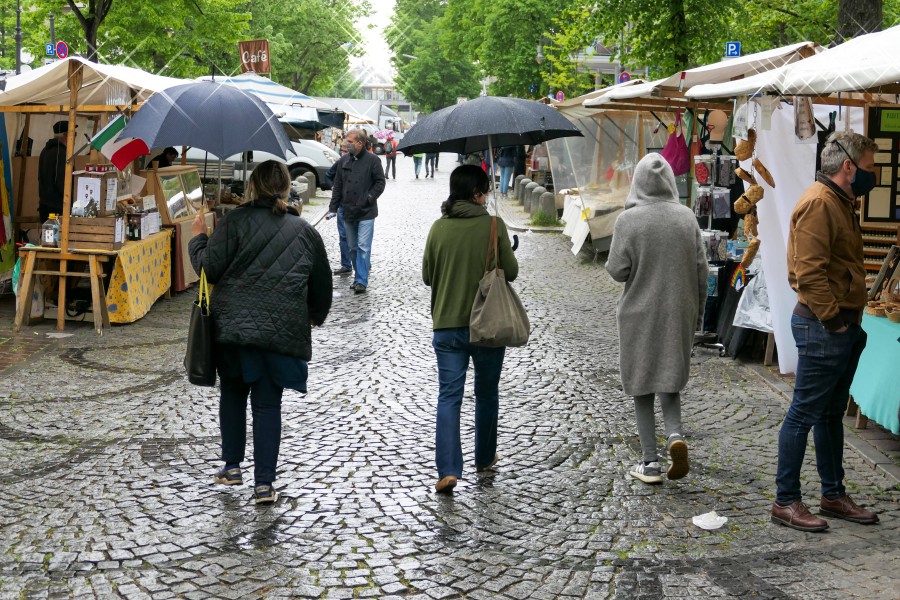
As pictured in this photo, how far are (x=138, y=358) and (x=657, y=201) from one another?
5256 millimetres

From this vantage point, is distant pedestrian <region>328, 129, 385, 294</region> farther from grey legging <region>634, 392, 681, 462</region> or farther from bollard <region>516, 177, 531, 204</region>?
bollard <region>516, 177, 531, 204</region>

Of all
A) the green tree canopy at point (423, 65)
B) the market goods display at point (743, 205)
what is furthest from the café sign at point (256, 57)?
the green tree canopy at point (423, 65)

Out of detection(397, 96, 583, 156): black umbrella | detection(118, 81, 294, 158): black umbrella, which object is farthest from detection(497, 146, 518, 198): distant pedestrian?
detection(118, 81, 294, 158): black umbrella

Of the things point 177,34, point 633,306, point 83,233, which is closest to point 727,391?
point 633,306

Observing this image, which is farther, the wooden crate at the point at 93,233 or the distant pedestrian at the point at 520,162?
the distant pedestrian at the point at 520,162

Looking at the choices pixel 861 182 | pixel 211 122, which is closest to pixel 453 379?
pixel 211 122

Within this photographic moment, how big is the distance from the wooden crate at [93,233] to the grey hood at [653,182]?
6.24 m

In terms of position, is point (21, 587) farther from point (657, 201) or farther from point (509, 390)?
point (509, 390)

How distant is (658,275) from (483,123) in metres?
1.32

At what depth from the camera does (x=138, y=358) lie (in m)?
9.24

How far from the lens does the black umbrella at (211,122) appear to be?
5996mm

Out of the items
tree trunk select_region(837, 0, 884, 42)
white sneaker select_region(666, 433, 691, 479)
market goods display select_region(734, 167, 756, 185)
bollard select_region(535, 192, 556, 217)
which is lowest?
white sneaker select_region(666, 433, 691, 479)

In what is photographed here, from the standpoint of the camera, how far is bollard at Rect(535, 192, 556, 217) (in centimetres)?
2173

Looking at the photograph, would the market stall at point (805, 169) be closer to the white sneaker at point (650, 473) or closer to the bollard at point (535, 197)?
the white sneaker at point (650, 473)
